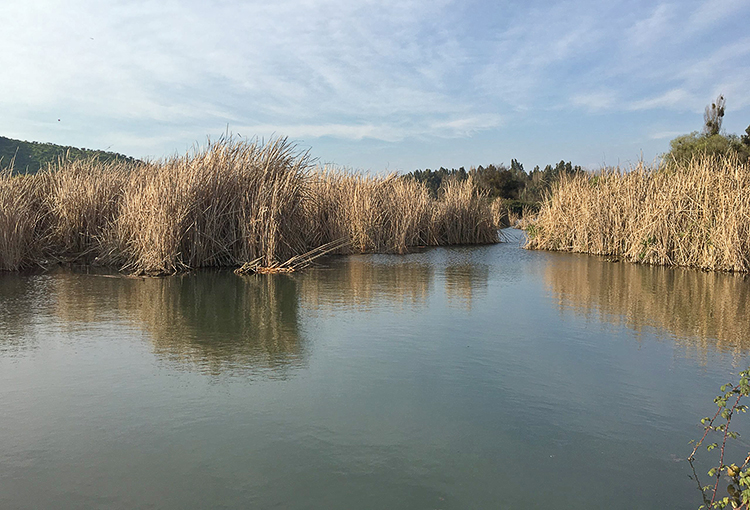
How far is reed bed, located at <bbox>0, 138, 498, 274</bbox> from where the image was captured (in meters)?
8.60

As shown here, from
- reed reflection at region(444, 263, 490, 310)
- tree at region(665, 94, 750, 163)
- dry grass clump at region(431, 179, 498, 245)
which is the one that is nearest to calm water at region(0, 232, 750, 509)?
reed reflection at region(444, 263, 490, 310)

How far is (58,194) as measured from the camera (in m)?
10.1

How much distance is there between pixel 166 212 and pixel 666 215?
29.4ft

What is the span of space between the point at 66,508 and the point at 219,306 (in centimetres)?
385

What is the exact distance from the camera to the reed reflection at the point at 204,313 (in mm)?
4039

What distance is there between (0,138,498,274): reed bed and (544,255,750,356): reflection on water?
4828 mm

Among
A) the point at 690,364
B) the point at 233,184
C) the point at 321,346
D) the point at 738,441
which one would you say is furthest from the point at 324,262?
the point at 738,441

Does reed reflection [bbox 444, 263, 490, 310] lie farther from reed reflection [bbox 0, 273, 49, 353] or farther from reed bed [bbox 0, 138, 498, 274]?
reed reflection [bbox 0, 273, 49, 353]

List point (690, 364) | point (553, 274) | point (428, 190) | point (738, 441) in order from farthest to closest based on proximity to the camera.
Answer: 1. point (428, 190)
2. point (553, 274)
3. point (690, 364)
4. point (738, 441)

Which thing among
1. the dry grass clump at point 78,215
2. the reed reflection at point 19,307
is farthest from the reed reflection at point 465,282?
the dry grass clump at point 78,215

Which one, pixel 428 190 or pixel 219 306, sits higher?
pixel 428 190

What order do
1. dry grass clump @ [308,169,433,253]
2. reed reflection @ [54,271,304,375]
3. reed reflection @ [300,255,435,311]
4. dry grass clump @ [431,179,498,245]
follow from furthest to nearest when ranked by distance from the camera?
dry grass clump @ [431,179,498,245]
dry grass clump @ [308,169,433,253]
reed reflection @ [300,255,435,311]
reed reflection @ [54,271,304,375]

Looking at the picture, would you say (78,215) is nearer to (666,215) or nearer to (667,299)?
(667,299)

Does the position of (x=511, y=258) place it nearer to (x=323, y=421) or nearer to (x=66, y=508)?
(x=323, y=421)
